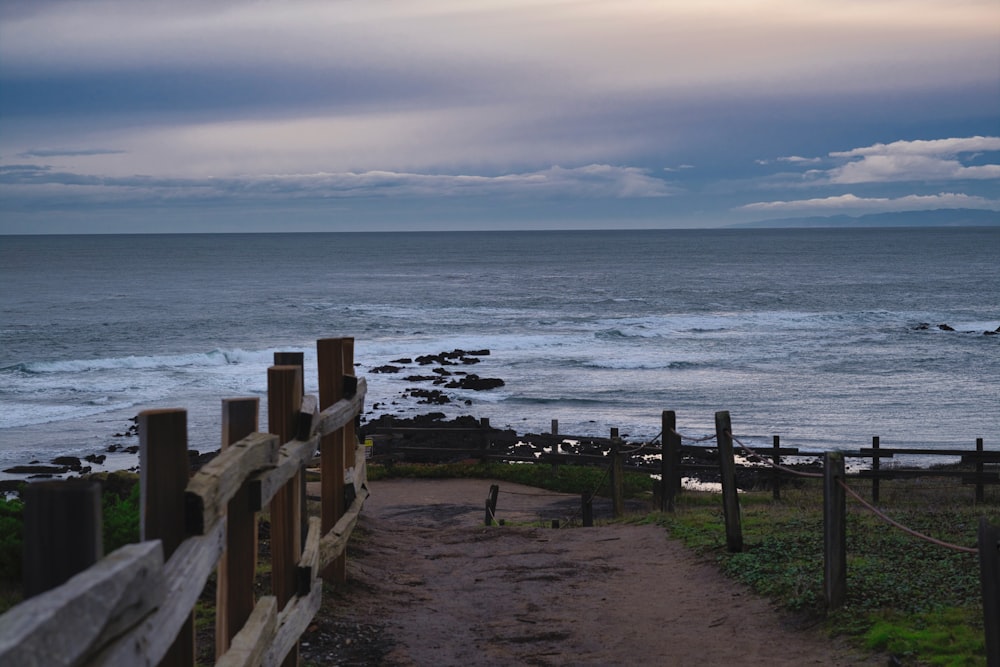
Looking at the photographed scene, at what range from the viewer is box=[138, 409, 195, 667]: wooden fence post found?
3164 millimetres

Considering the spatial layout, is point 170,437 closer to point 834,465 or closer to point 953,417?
point 834,465

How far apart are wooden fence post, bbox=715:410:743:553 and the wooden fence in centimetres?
413

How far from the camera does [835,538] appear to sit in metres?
7.96

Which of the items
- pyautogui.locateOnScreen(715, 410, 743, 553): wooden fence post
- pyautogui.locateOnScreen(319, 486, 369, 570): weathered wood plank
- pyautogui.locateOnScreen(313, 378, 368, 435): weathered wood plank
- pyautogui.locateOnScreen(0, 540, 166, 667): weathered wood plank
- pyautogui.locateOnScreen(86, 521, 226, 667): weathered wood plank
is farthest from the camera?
pyautogui.locateOnScreen(715, 410, 743, 553): wooden fence post

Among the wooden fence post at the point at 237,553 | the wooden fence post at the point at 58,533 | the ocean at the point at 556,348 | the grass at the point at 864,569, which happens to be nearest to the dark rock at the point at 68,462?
Answer: the ocean at the point at 556,348

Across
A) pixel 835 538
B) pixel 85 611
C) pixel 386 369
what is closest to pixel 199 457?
pixel 835 538

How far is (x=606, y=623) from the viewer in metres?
8.48

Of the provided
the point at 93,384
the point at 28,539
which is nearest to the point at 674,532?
the point at 28,539

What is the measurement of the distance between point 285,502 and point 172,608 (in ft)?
9.32

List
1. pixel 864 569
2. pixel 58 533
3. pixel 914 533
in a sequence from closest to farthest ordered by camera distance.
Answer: pixel 58 533
pixel 914 533
pixel 864 569

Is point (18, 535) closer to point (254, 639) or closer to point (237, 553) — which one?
point (237, 553)

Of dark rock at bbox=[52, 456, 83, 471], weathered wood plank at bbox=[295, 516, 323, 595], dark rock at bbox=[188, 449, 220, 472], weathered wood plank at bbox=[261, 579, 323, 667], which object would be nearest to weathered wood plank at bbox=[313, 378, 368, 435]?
weathered wood plank at bbox=[295, 516, 323, 595]

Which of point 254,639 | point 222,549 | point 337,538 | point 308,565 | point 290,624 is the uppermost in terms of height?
point 222,549

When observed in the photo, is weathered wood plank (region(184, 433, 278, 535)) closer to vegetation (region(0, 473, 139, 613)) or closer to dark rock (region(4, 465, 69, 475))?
vegetation (region(0, 473, 139, 613))
